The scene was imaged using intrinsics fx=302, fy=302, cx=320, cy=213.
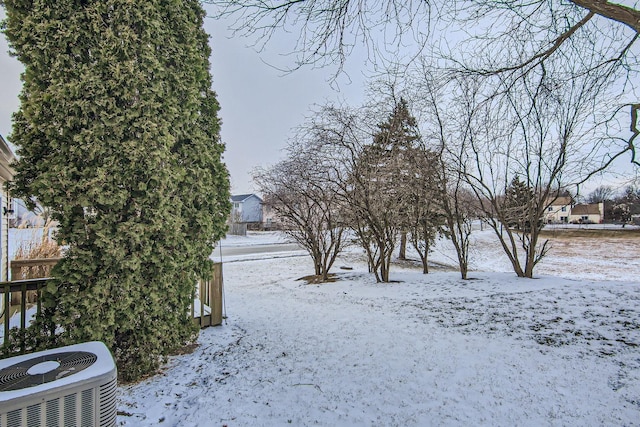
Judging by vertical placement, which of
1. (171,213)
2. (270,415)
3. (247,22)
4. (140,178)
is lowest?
(270,415)

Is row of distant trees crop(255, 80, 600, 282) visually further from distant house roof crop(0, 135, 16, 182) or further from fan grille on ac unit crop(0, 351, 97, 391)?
fan grille on ac unit crop(0, 351, 97, 391)

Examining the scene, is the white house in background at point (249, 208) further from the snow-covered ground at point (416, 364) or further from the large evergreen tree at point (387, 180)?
the snow-covered ground at point (416, 364)

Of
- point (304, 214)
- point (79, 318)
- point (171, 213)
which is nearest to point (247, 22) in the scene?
point (171, 213)

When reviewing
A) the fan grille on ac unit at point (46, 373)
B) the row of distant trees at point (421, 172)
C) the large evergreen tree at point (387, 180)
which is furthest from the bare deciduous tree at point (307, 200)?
the fan grille on ac unit at point (46, 373)

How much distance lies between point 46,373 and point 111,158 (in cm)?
182

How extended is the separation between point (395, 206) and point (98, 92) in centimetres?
612

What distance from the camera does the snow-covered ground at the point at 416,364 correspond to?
7.57ft

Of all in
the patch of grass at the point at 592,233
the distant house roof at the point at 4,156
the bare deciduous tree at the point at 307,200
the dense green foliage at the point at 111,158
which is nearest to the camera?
the dense green foliage at the point at 111,158

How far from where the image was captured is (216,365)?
10.5 feet

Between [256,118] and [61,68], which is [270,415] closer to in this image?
[61,68]

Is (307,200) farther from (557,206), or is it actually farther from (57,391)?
(557,206)

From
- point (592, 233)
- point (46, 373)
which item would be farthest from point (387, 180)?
point (592, 233)

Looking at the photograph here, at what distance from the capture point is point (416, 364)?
3.04 m

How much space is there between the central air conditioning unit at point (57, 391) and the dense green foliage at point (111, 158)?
106 cm
